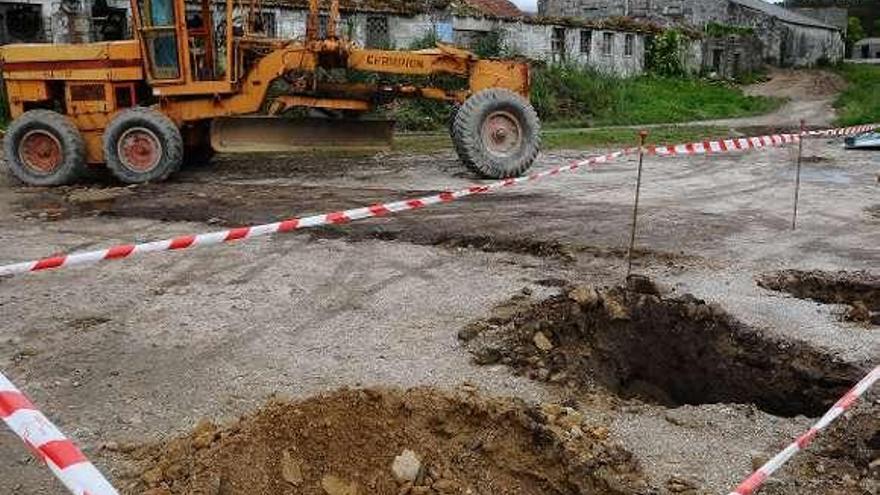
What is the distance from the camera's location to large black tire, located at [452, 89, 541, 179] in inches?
486

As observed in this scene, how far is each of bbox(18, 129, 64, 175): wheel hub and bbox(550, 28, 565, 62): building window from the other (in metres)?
21.3

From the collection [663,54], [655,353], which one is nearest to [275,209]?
[655,353]

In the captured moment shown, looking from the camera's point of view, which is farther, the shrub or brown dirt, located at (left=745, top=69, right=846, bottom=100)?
the shrub

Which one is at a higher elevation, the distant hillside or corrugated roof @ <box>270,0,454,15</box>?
the distant hillside

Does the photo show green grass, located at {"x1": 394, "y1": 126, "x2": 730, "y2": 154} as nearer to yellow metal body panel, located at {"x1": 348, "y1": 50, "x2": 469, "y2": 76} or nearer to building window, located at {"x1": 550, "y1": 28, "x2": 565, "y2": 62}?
yellow metal body panel, located at {"x1": 348, "y1": 50, "x2": 469, "y2": 76}

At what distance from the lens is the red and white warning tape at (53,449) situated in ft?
8.50

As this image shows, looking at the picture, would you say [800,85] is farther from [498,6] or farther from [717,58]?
[498,6]

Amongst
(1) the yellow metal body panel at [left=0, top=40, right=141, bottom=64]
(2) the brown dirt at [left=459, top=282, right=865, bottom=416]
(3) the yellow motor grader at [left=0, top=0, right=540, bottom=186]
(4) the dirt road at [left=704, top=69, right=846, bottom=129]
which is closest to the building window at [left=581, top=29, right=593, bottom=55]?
(4) the dirt road at [left=704, top=69, right=846, bottom=129]

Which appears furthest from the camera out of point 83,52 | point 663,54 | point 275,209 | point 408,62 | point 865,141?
point 663,54

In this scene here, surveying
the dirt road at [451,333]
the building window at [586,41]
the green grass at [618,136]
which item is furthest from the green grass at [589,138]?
the building window at [586,41]

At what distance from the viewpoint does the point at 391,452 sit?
12.8 feet

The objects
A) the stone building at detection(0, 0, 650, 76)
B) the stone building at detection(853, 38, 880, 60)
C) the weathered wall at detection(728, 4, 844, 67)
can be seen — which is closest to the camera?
the stone building at detection(0, 0, 650, 76)

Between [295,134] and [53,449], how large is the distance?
33.6 ft

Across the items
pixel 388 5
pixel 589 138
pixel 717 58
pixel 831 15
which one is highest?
pixel 831 15
